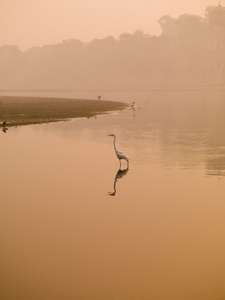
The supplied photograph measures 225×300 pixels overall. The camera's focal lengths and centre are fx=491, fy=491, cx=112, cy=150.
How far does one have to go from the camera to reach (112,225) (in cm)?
1203

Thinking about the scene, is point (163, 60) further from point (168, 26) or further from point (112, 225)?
point (112, 225)

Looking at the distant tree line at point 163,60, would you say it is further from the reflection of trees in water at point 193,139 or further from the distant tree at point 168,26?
the reflection of trees in water at point 193,139

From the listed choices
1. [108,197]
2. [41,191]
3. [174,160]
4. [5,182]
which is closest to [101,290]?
[108,197]

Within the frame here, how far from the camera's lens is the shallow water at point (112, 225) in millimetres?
8961

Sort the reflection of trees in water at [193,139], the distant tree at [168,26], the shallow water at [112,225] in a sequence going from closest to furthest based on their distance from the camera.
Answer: the shallow water at [112,225]
the reflection of trees in water at [193,139]
the distant tree at [168,26]

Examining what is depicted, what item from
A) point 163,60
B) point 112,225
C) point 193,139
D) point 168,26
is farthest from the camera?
point 168,26

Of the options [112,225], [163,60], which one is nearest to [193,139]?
[112,225]

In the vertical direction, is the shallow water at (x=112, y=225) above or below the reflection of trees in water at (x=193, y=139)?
below

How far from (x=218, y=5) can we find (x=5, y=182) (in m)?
151

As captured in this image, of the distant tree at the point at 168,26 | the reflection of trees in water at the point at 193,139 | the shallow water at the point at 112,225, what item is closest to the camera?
the shallow water at the point at 112,225

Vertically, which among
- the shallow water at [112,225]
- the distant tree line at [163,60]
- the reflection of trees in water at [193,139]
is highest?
the distant tree line at [163,60]

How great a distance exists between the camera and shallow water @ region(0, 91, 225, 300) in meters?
8.96

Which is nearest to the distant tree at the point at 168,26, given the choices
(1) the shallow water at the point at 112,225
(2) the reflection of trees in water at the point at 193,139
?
(2) the reflection of trees in water at the point at 193,139

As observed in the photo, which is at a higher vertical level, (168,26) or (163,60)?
(168,26)
